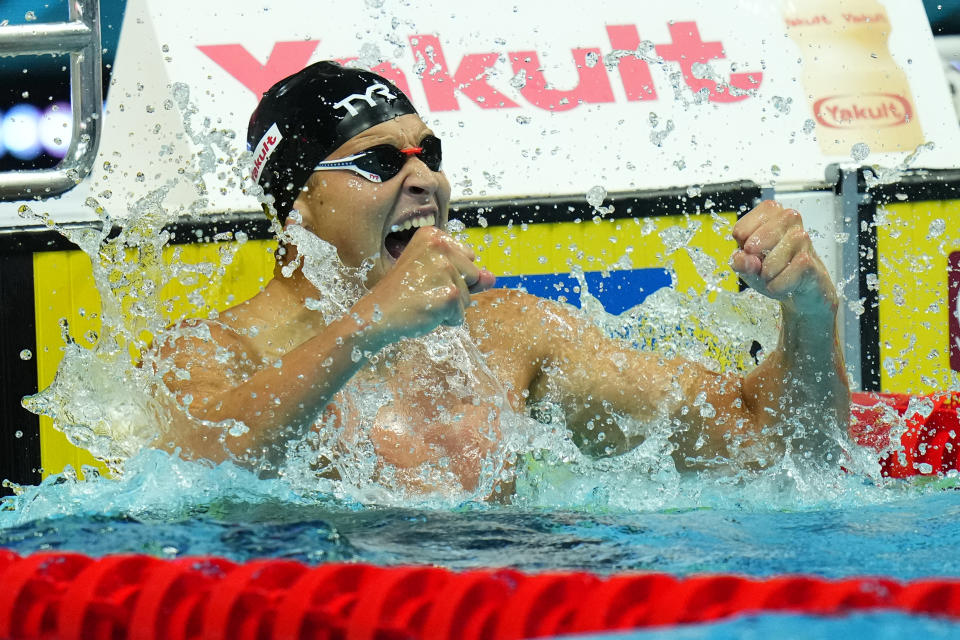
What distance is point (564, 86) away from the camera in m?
2.92

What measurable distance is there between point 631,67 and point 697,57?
18cm

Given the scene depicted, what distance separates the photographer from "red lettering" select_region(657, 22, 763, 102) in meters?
2.92

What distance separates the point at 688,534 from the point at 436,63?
5.70ft

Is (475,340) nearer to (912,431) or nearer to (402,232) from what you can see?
(402,232)

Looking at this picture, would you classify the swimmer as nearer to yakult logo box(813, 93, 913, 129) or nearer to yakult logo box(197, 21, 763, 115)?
yakult logo box(197, 21, 763, 115)

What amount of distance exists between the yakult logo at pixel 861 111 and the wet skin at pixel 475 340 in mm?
1137

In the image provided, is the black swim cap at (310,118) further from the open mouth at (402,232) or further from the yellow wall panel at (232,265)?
the yellow wall panel at (232,265)

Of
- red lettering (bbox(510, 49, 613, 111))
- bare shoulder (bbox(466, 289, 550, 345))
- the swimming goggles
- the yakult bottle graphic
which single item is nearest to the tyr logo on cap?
the swimming goggles

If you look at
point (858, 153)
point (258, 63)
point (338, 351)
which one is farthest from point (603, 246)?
point (338, 351)

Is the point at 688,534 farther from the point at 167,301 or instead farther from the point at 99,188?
the point at 99,188

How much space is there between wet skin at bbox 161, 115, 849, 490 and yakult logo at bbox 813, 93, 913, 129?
114cm

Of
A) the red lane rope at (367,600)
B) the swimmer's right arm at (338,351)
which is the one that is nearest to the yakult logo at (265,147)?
the swimmer's right arm at (338,351)

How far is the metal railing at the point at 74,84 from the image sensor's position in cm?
257

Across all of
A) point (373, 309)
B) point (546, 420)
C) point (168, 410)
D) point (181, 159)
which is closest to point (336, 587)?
point (373, 309)
